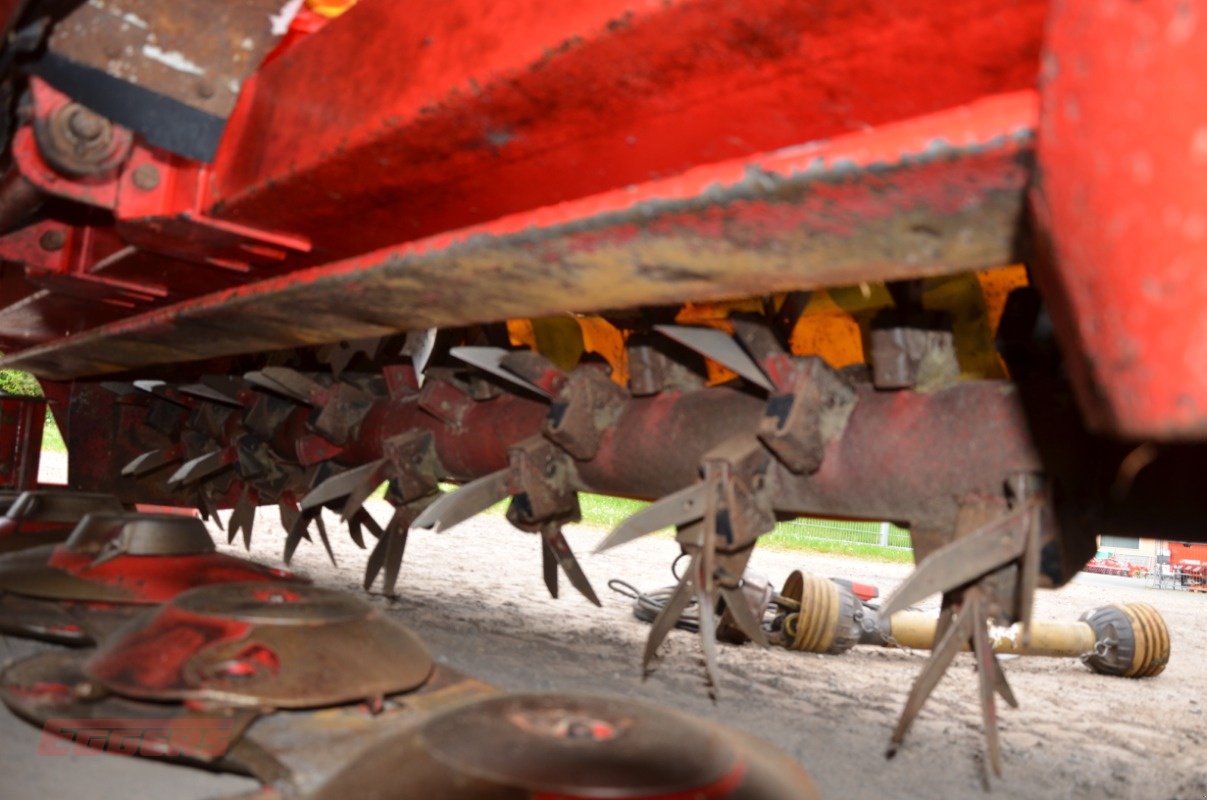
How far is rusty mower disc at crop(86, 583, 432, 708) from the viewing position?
1192 mm

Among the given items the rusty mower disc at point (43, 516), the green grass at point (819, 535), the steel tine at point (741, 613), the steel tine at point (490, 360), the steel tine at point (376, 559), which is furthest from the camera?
the green grass at point (819, 535)

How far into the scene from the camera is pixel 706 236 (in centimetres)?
102

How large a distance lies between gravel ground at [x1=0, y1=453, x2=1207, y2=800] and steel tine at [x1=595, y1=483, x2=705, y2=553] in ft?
1.89

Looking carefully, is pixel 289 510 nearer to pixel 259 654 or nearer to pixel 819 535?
pixel 259 654

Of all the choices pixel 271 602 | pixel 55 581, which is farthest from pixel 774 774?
pixel 55 581

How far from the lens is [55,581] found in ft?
5.62

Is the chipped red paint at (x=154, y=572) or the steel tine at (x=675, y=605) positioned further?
the chipped red paint at (x=154, y=572)

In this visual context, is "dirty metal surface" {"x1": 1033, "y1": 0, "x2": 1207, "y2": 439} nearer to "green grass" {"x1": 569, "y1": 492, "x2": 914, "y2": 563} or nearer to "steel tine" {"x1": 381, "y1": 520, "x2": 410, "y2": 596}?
"steel tine" {"x1": 381, "y1": 520, "x2": 410, "y2": 596}

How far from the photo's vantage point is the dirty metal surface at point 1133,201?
0.55m

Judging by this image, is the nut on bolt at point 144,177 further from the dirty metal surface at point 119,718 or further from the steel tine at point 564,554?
the steel tine at point 564,554

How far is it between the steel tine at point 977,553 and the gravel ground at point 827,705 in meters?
0.58

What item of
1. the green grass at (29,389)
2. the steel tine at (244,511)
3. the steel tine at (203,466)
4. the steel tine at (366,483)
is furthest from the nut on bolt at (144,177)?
the green grass at (29,389)

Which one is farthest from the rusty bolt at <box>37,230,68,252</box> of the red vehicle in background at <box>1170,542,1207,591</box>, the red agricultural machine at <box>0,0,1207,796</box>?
the red vehicle in background at <box>1170,542,1207,591</box>

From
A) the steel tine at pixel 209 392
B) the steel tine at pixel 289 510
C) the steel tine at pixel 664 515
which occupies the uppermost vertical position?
the steel tine at pixel 209 392
